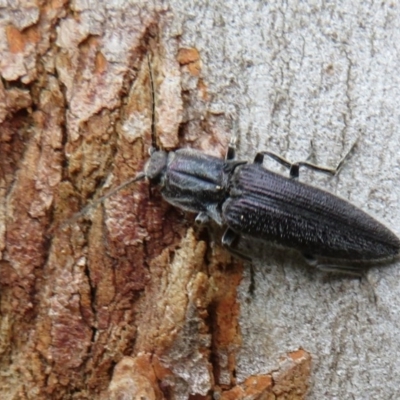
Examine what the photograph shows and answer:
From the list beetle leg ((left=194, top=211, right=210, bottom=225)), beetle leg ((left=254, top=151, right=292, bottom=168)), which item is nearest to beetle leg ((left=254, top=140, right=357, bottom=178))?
beetle leg ((left=254, top=151, right=292, bottom=168))

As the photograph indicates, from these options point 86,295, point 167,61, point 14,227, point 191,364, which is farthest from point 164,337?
point 167,61

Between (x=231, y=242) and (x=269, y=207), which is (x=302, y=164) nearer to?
(x=269, y=207)

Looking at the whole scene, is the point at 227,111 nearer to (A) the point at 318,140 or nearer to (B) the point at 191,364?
(A) the point at 318,140

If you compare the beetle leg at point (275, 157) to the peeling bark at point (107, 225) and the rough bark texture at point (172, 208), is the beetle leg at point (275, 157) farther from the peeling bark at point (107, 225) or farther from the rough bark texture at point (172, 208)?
the peeling bark at point (107, 225)

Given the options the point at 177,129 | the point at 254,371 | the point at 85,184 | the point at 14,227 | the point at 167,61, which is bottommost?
the point at 254,371

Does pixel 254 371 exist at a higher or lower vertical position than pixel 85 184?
lower

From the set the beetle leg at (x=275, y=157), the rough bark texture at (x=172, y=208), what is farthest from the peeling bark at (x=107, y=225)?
the beetle leg at (x=275, y=157)
